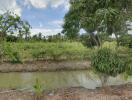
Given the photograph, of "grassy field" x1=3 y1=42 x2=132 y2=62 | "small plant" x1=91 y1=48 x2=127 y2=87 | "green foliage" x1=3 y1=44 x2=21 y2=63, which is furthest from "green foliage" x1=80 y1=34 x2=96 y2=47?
"small plant" x1=91 y1=48 x2=127 y2=87

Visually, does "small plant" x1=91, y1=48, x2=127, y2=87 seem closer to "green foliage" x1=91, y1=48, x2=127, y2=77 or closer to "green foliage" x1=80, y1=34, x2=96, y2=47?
"green foliage" x1=91, y1=48, x2=127, y2=77

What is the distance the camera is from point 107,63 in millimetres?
8938

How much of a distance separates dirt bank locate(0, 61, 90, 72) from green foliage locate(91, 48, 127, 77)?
8.35 m

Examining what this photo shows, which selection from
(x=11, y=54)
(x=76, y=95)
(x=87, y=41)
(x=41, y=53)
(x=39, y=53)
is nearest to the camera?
(x=76, y=95)

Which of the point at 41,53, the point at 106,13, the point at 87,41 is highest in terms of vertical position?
the point at 106,13

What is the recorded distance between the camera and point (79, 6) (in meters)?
14.1

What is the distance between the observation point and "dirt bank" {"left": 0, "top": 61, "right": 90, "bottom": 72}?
674 inches

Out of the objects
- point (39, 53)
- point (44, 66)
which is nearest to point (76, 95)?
point (44, 66)

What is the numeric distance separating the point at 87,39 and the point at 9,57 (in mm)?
6197

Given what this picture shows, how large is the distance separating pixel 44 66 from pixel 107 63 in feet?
30.6

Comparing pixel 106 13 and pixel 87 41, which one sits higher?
pixel 106 13

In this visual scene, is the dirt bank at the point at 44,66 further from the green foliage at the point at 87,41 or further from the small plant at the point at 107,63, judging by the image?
the small plant at the point at 107,63

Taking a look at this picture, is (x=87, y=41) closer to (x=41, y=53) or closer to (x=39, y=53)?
(x=41, y=53)

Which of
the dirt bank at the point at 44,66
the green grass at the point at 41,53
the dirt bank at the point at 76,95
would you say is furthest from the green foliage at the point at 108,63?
the green grass at the point at 41,53
